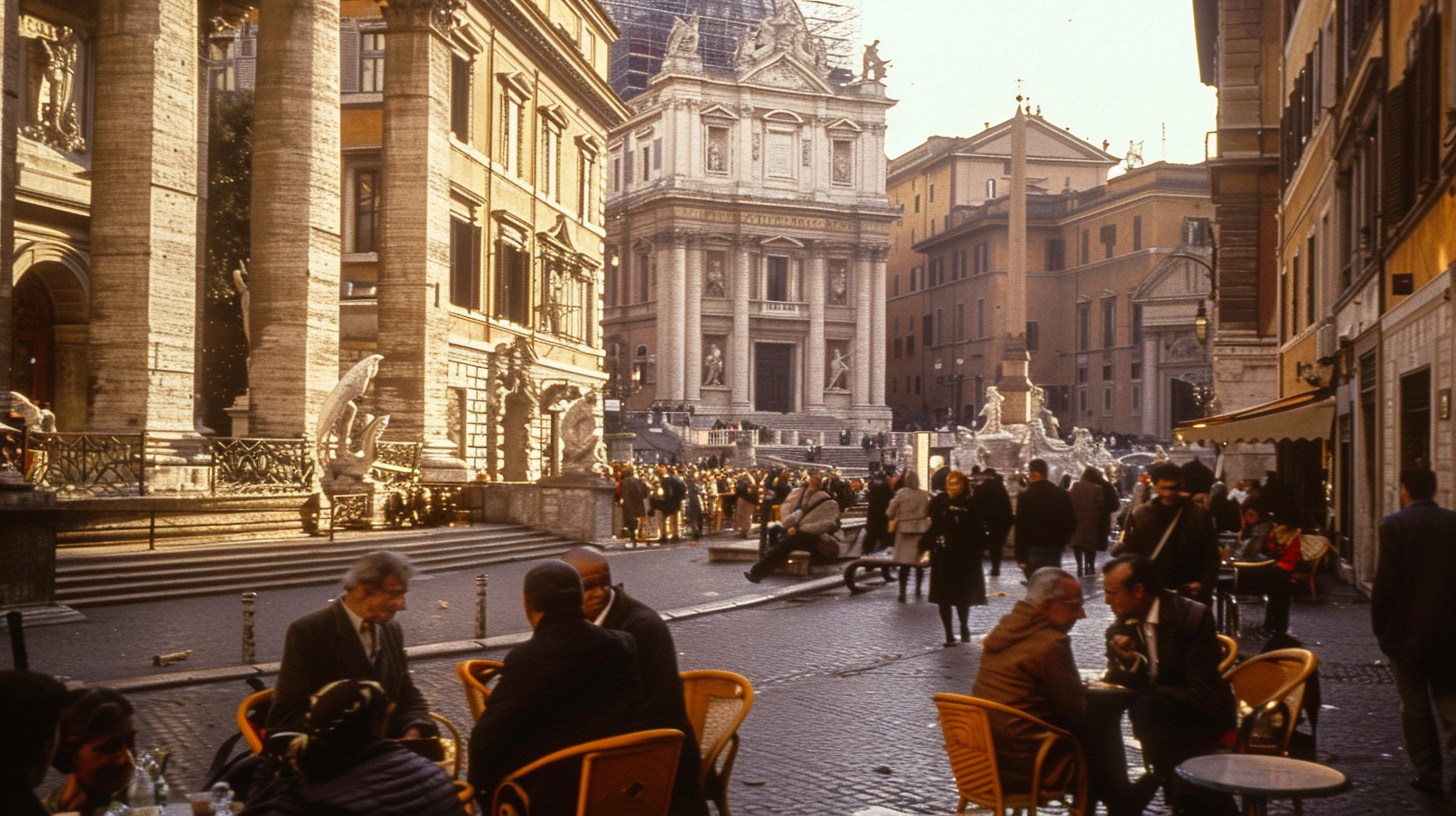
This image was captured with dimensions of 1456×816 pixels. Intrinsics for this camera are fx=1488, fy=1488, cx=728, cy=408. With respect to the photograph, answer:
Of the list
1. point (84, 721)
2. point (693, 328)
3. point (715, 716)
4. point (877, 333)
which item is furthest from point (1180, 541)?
point (877, 333)

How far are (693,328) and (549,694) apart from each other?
68.4 meters

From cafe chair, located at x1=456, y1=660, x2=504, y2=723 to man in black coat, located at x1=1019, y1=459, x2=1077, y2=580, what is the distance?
405 inches

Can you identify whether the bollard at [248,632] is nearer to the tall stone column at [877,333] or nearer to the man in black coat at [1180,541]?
the man in black coat at [1180,541]

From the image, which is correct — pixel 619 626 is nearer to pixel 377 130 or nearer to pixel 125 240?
pixel 125 240

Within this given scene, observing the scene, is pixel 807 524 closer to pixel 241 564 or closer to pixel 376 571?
pixel 241 564

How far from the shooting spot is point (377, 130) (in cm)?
3139

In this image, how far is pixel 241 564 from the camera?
59.6 ft

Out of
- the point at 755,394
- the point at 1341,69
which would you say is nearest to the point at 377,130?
Answer: the point at 1341,69

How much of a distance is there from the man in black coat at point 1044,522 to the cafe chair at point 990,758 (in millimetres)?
10184

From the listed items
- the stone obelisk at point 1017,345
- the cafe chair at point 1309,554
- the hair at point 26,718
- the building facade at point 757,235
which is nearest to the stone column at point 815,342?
the building facade at point 757,235

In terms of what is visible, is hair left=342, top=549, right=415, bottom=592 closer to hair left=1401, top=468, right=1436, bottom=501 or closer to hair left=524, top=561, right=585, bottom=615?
hair left=524, top=561, right=585, bottom=615

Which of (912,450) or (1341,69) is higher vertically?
(1341,69)

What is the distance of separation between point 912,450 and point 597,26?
68.1ft

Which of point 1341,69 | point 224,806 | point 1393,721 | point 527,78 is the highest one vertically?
point 527,78
